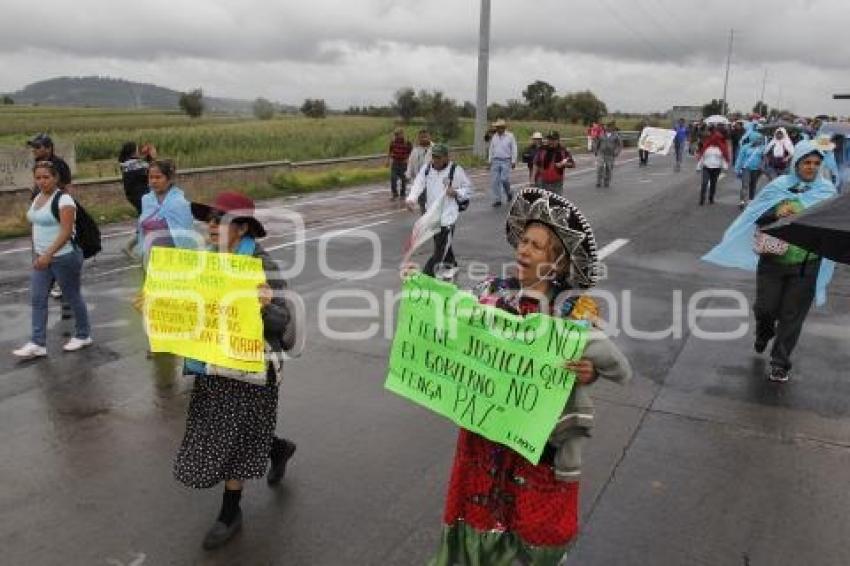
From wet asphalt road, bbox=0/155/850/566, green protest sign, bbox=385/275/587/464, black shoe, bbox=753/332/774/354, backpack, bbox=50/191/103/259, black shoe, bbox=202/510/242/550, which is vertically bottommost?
wet asphalt road, bbox=0/155/850/566

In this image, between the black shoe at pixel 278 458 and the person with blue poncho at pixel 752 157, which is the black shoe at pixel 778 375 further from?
the person with blue poncho at pixel 752 157

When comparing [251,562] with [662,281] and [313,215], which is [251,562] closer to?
[662,281]

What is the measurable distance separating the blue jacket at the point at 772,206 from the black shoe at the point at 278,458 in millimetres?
4110

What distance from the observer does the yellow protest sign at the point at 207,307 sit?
361 cm

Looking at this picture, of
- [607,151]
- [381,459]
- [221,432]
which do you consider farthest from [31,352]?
[607,151]

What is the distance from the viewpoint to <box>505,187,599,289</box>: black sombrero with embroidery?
282 cm

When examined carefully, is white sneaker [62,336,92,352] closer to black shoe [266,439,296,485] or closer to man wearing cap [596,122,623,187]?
black shoe [266,439,296,485]

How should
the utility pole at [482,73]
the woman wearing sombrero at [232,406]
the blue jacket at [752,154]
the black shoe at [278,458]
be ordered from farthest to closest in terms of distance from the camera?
1. the utility pole at [482,73]
2. the blue jacket at [752,154]
3. the black shoe at [278,458]
4. the woman wearing sombrero at [232,406]

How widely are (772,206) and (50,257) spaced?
5897 millimetres

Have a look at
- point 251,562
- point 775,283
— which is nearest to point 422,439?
point 251,562

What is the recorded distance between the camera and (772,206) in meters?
6.20

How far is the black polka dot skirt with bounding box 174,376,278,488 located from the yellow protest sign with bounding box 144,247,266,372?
18 centimetres

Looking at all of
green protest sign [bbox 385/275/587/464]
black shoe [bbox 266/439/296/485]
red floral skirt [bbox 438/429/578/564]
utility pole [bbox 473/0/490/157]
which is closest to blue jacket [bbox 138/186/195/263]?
black shoe [bbox 266/439/296/485]

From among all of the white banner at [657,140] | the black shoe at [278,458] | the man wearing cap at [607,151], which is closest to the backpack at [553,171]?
the man wearing cap at [607,151]
